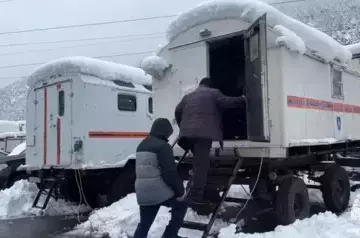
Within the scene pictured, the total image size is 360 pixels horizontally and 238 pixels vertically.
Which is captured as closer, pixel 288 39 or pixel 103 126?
pixel 288 39

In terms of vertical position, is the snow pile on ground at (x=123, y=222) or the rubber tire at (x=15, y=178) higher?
the rubber tire at (x=15, y=178)

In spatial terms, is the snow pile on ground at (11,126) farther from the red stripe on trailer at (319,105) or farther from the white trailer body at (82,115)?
the red stripe on trailer at (319,105)

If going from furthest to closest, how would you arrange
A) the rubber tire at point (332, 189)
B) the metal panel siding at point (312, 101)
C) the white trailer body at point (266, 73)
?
1. the rubber tire at point (332, 189)
2. the metal panel siding at point (312, 101)
3. the white trailer body at point (266, 73)

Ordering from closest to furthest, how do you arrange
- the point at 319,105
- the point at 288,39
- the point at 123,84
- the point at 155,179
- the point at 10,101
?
the point at 155,179, the point at 288,39, the point at 319,105, the point at 123,84, the point at 10,101

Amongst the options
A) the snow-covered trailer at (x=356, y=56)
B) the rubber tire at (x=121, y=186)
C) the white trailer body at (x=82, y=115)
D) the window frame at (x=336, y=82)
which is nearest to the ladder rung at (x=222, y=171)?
the window frame at (x=336, y=82)

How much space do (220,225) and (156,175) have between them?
8.22ft

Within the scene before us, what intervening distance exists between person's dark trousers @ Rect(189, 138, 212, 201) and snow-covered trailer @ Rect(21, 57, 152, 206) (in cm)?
362

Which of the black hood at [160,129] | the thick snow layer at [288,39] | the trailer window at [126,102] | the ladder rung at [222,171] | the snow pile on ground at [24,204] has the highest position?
the thick snow layer at [288,39]

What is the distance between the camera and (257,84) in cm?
606

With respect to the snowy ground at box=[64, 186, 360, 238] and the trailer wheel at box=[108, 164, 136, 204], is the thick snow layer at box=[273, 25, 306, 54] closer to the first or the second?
the snowy ground at box=[64, 186, 360, 238]

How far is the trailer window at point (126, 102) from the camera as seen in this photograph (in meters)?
9.89

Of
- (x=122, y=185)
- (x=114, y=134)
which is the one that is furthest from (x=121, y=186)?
(x=114, y=134)


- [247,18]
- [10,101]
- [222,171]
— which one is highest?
[10,101]

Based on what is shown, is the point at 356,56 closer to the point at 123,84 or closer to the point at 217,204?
the point at 123,84
